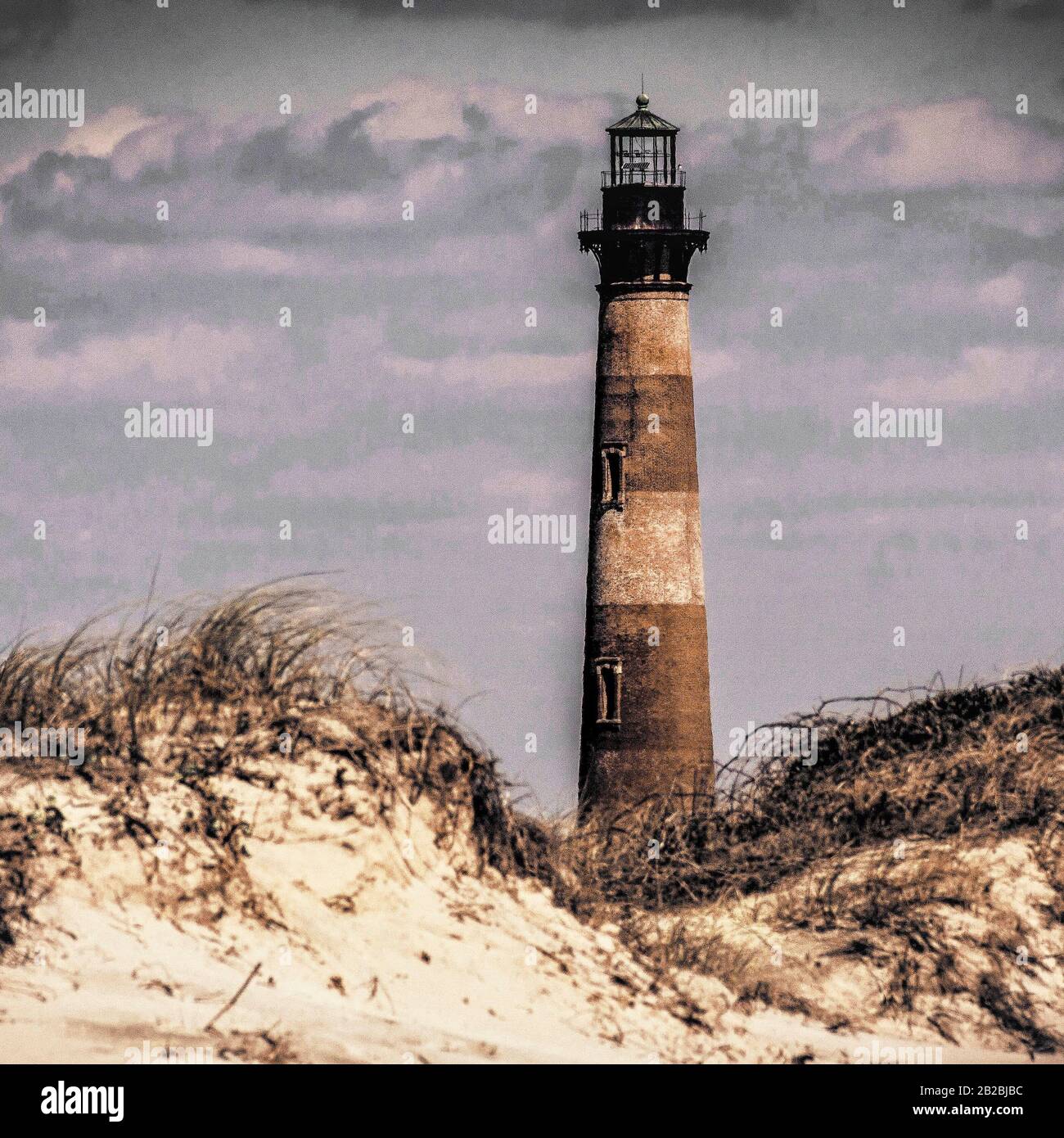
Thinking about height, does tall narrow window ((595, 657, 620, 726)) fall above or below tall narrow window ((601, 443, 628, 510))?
below

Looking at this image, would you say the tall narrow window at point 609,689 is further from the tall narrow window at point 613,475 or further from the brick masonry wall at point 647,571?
the tall narrow window at point 613,475

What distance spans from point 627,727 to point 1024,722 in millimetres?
15800

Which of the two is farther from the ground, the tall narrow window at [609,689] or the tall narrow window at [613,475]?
the tall narrow window at [613,475]

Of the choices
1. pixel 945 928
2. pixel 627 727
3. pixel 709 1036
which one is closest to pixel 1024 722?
pixel 945 928

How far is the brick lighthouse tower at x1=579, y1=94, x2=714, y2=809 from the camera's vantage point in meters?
38.1

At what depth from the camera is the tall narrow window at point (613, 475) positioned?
38.7 metres

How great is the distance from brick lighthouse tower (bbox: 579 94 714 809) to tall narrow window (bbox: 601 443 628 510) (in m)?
0.02

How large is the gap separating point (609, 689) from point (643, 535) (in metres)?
2.65

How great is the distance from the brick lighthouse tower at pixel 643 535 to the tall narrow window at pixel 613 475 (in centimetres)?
2

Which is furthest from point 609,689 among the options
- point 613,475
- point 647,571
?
point 613,475

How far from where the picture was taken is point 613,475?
38812 mm

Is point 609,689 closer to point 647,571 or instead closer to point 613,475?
point 647,571

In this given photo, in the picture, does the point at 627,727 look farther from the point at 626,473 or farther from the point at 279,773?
the point at 279,773

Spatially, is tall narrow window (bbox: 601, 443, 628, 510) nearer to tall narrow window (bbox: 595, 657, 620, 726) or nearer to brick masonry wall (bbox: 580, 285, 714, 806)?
brick masonry wall (bbox: 580, 285, 714, 806)
